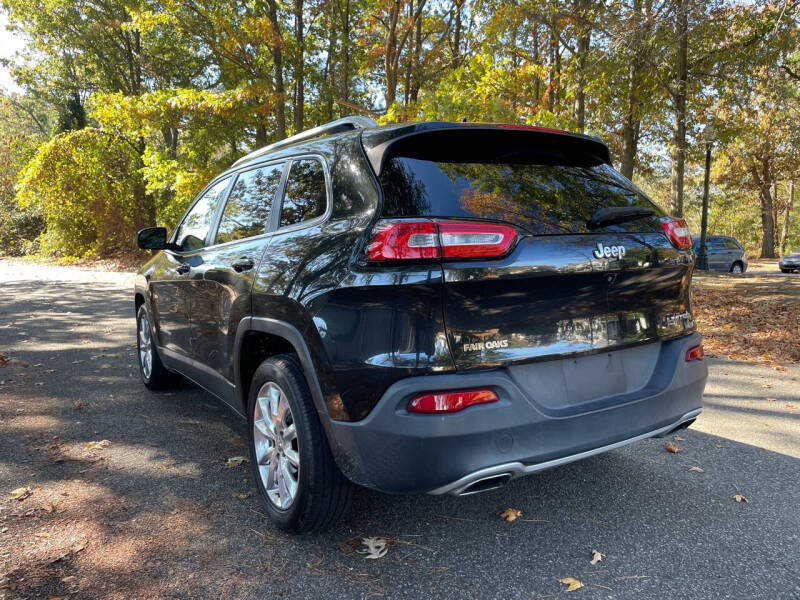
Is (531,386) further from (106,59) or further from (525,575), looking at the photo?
(106,59)

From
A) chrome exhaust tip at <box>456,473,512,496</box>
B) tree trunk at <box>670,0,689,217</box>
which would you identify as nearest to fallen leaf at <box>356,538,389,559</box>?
chrome exhaust tip at <box>456,473,512,496</box>

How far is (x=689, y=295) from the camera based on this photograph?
281 centimetres

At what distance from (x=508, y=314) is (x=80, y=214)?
90.0 feet

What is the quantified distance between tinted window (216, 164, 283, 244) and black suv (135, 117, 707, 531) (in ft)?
0.40

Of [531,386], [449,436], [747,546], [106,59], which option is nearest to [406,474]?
[449,436]

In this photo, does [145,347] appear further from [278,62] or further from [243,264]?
[278,62]

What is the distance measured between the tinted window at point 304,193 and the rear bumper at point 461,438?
1.04m

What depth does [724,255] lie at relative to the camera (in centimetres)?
2178

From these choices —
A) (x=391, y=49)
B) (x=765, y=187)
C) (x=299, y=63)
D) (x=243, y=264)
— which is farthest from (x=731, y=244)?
(x=243, y=264)

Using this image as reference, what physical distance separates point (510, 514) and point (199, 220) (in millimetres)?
2959

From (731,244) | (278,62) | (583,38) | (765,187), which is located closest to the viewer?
(583,38)

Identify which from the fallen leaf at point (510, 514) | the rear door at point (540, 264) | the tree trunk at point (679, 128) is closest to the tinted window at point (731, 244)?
the tree trunk at point (679, 128)

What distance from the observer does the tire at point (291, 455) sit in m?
2.45

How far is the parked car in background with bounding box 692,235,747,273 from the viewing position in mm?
21719
